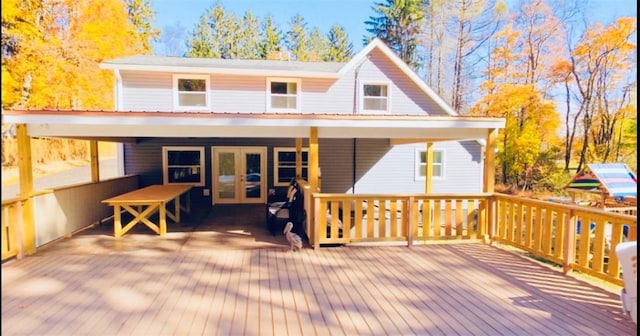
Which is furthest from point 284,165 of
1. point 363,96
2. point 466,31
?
point 466,31

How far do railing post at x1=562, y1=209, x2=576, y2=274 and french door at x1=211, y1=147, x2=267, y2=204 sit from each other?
793cm

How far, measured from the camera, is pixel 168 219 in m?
7.65

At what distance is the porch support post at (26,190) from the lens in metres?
4.71

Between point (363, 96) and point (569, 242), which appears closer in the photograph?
point (569, 242)

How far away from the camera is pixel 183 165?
1022cm

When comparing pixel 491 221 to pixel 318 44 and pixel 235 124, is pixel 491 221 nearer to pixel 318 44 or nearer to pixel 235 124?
pixel 235 124

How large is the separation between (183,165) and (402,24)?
2028 cm

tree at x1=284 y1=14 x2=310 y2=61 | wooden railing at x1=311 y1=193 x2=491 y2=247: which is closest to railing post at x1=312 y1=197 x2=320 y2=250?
wooden railing at x1=311 y1=193 x2=491 y2=247

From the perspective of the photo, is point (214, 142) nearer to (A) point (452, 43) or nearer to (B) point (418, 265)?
(B) point (418, 265)

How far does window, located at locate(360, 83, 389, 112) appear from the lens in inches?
446

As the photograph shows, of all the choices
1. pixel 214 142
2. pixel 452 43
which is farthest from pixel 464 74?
pixel 214 142

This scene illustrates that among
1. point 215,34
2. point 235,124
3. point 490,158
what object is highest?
point 215,34

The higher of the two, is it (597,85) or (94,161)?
(597,85)

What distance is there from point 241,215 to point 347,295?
5250 millimetres
